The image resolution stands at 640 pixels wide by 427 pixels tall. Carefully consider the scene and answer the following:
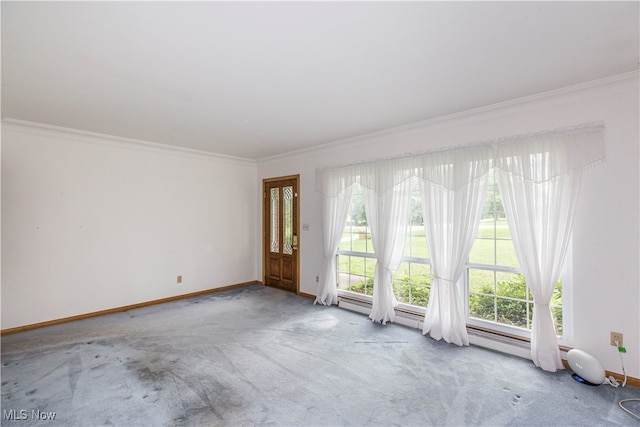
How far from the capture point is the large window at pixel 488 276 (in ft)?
9.92

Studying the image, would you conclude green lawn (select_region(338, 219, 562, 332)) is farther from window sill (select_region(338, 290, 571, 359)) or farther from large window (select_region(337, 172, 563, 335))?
window sill (select_region(338, 290, 571, 359))

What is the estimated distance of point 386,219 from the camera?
3.83 metres

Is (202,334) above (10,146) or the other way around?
the other way around

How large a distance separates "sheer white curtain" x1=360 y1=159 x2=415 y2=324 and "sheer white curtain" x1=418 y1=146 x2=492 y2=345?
0.29 metres

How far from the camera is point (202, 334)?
343 centimetres

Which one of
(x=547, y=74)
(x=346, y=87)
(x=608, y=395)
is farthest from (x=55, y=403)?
(x=547, y=74)

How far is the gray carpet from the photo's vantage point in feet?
6.70

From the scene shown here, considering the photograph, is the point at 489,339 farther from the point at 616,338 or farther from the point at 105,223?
the point at 105,223

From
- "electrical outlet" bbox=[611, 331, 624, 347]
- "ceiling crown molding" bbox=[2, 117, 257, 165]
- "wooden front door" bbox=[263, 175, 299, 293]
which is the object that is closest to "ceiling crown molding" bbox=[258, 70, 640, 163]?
"wooden front door" bbox=[263, 175, 299, 293]

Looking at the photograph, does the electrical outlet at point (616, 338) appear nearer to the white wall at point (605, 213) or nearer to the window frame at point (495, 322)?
the white wall at point (605, 213)

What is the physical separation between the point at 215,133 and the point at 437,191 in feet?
9.84

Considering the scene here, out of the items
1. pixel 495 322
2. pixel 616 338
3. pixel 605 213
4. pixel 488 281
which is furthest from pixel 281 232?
pixel 616 338

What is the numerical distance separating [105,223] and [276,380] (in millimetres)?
3436

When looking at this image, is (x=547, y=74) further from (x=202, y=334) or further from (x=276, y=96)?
(x=202, y=334)
